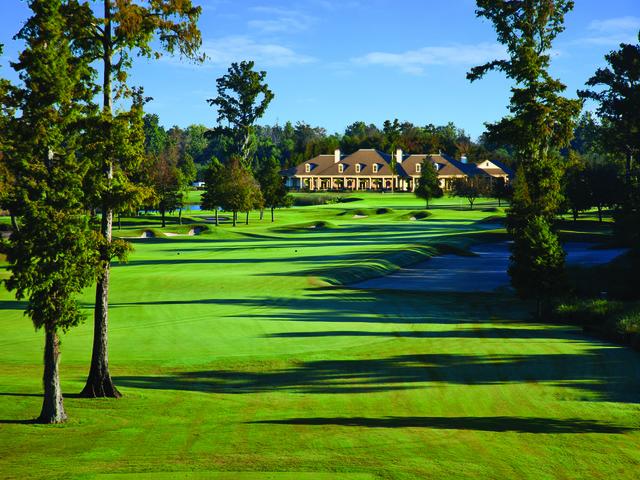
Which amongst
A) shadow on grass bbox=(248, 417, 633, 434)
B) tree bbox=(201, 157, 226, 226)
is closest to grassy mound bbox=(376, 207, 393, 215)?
tree bbox=(201, 157, 226, 226)

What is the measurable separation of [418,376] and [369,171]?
488 ft

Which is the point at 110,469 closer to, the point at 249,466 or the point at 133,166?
the point at 249,466

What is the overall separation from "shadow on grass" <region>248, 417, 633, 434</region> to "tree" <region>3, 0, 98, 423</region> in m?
5.16

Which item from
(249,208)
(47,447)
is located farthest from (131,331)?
(249,208)

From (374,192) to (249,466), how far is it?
153 m

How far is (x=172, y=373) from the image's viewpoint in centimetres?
2253

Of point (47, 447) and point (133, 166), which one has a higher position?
point (133, 166)

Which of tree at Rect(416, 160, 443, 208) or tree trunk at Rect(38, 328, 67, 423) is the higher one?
tree at Rect(416, 160, 443, 208)

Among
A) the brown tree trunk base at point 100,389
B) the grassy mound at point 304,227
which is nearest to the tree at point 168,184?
the grassy mound at point 304,227

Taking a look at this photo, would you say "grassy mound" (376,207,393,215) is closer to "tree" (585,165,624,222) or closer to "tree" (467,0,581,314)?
"tree" (585,165,624,222)

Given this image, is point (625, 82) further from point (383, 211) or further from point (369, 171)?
point (369, 171)

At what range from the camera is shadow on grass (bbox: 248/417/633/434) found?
16.3m

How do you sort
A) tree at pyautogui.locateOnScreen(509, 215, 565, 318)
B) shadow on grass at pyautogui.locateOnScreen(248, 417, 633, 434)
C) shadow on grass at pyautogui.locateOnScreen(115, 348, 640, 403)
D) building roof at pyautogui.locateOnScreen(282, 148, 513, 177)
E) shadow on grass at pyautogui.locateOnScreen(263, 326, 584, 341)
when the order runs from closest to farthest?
shadow on grass at pyautogui.locateOnScreen(248, 417, 633, 434) < shadow on grass at pyautogui.locateOnScreen(115, 348, 640, 403) < shadow on grass at pyautogui.locateOnScreen(263, 326, 584, 341) < tree at pyautogui.locateOnScreen(509, 215, 565, 318) < building roof at pyautogui.locateOnScreen(282, 148, 513, 177)

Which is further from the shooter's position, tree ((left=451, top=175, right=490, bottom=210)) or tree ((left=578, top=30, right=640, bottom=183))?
tree ((left=451, top=175, right=490, bottom=210))
